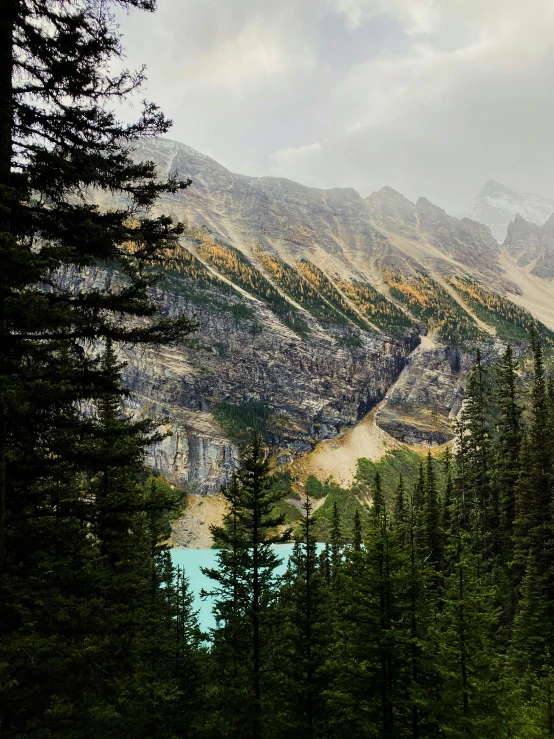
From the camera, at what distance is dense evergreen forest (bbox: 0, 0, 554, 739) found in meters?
6.86

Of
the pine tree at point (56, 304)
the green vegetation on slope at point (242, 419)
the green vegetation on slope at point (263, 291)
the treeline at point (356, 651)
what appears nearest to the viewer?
the pine tree at point (56, 304)

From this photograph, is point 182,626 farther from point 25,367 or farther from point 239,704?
point 25,367

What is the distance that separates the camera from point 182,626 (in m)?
18.4

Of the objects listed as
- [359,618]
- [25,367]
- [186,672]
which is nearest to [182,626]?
[186,672]

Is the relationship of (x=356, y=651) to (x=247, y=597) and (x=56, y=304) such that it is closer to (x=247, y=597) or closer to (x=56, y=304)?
(x=247, y=597)

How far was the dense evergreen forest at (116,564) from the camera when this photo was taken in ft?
22.5

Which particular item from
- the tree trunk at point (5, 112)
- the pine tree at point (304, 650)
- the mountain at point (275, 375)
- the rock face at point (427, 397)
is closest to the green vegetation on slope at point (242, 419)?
the mountain at point (275, 375)

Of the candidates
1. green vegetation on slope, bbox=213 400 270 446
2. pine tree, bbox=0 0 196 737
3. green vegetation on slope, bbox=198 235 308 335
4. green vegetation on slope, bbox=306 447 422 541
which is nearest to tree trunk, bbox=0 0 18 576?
pine tree, bbox=0 0 196 737

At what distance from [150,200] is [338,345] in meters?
180

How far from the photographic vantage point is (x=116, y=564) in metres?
14.9

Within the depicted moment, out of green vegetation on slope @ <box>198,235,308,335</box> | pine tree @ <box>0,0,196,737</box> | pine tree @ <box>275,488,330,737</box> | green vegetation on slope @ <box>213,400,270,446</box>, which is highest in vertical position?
green vegetation on slope @ <box>198,235,308,335</box>

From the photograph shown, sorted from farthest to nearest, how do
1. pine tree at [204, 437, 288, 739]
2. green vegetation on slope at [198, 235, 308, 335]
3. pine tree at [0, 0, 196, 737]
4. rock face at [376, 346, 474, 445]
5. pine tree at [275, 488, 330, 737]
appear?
green vegetation on slope at [198, 235, 308, 335] < rock face at [376, 346, 474, 445] < pine tree at [275, 488, 330, 737] < pine tree at [204, 437, 288, 739] < pine tree at [0, 0, 196, 737]

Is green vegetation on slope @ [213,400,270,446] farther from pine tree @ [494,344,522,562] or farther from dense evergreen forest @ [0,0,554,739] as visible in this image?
dense evergreen forest @ [0,0,554,739]

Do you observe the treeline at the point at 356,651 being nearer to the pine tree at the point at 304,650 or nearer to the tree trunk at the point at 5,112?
the pine tree at the point at 304,650
